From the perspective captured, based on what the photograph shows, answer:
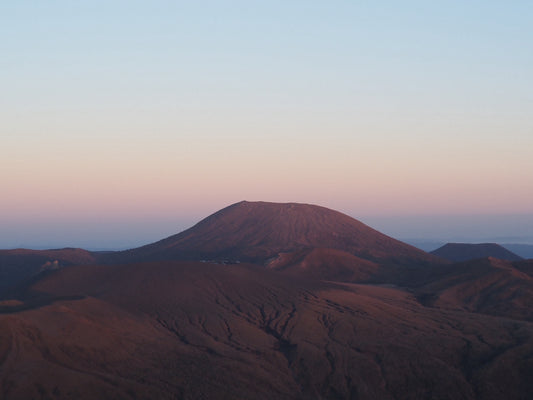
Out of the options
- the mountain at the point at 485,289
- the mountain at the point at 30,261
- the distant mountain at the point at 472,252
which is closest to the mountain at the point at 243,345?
the mountain at the point at 485,289

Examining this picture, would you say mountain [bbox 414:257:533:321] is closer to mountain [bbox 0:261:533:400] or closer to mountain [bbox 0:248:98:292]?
mountain [bbox 0:261:533:400]

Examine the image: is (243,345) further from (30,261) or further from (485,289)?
(30,261)

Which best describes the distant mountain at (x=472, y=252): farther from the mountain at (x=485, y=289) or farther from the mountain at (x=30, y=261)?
the mountain at (x=30, y=261)

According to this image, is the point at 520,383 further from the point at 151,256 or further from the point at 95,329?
the point at 151,256

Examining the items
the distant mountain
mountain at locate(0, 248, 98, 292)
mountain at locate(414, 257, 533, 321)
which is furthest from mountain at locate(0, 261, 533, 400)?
the distant mountain

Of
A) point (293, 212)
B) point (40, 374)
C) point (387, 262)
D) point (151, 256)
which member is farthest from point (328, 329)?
point (293, 212)

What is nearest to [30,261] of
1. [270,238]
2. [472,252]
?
[270,238]
